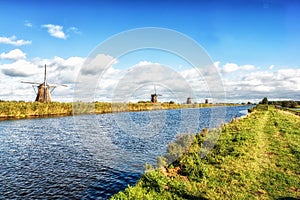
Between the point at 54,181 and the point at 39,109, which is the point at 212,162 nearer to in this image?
the point at 54,181

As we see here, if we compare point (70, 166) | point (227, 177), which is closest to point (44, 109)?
point (70, 166)

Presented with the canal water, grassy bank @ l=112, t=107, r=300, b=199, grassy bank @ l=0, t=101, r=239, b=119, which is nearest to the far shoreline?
grassy bank @ l=0, t=101, r=239, b=119

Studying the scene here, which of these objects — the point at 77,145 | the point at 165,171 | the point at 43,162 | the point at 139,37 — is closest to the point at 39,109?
the point at 77,145

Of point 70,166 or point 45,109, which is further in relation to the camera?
point 45,109

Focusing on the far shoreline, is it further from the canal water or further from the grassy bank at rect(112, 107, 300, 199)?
the grassy bank at rect(112, 107, 300, 199)

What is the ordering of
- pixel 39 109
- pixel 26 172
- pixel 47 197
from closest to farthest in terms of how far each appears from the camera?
pixel 47 197
pixel 26 172
pixel 39 109

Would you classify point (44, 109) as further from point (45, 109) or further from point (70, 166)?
point (70, 166)

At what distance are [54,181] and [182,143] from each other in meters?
8.60

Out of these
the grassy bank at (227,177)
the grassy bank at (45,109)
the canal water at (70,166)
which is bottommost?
the canal water at (70,166)

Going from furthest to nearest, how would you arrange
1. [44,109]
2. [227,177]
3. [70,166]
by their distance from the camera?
[44,109]
[70,166]
[227,177]

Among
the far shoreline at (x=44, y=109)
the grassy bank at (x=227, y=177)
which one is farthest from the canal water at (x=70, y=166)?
the far shoreline at (x=44, y=109)

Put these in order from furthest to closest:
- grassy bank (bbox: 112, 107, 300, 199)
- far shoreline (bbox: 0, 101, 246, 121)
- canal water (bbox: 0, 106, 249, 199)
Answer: far shoreline (bbox: 0, 101, 246, 121), canal water (bbox: 0, 106, 249, 199), grassy bank (bbox: 112, 107, 300, 199)

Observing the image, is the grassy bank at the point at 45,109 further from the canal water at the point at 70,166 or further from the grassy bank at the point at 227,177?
the grassy bank at the point at 227,177

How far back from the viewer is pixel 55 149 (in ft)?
71.5
